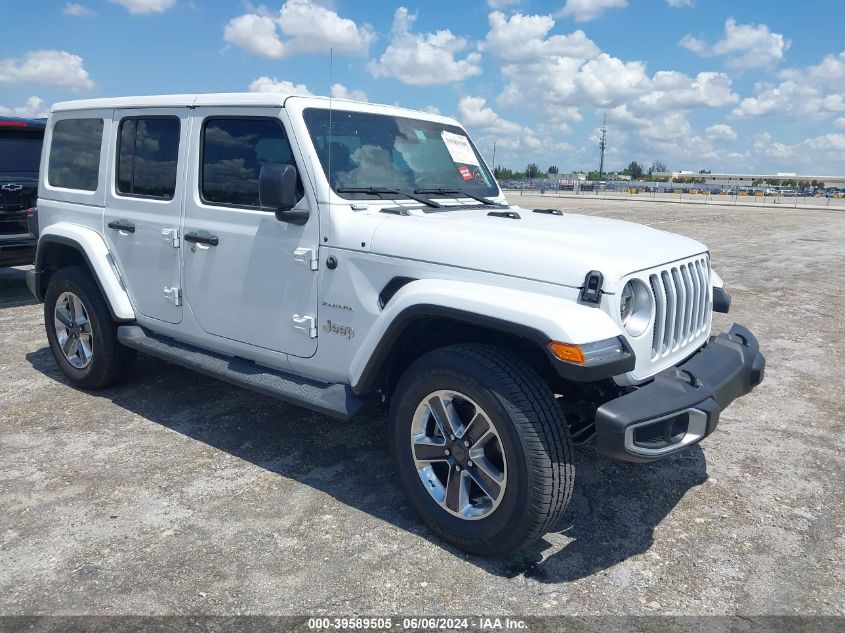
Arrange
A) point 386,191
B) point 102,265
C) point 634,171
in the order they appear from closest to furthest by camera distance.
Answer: point 386,191 < point 102,265 < point 634,171

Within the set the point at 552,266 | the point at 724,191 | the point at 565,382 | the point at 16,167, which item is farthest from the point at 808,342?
the point at 724,191

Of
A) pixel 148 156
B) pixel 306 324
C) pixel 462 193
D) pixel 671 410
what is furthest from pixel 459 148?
pixel 671 410

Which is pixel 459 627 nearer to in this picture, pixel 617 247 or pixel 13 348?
pixel 617 247

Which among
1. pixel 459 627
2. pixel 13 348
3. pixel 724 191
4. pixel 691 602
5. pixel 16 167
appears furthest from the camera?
pixel 724 191

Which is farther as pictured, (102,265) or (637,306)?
(102,265)

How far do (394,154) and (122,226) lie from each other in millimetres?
1962

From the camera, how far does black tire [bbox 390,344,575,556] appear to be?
283cm

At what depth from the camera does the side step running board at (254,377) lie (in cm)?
351

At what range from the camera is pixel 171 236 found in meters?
4.32

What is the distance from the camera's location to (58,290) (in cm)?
517

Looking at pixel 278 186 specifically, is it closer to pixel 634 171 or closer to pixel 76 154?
pixel 76 154

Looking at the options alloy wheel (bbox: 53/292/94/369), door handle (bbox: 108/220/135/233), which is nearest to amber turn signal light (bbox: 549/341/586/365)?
door handle (bbox: 108/220/135/233)

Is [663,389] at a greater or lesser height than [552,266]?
lesser

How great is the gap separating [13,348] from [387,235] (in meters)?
4.73
